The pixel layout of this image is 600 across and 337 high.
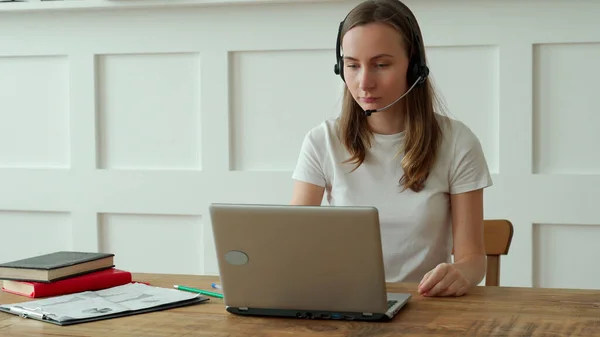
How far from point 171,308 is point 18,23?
1.86 meters

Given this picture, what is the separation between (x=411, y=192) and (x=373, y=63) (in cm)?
30

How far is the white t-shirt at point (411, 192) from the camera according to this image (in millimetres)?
1953

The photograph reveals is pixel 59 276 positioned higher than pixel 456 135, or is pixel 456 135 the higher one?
pixel 456 135

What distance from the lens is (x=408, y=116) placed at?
1985 mm

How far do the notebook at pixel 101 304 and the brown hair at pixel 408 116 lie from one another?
0.55 m

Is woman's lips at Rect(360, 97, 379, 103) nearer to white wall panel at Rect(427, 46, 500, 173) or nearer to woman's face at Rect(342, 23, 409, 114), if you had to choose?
woman's face at Rect(342, 23, 409, 114)

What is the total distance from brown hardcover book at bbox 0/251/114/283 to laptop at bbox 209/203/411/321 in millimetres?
388

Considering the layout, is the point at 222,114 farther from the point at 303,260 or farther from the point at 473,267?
the point at 303,260

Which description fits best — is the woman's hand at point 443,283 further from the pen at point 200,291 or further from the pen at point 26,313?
the pen at point 26,313

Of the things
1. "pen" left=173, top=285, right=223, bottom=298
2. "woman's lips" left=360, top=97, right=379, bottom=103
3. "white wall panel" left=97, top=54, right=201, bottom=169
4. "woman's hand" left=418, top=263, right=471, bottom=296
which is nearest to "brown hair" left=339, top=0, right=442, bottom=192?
"woman's lips" left=360, top=97, right=379, bottom=103

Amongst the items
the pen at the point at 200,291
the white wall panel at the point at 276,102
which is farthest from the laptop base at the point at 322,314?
the white wall panel at the point at 276,102

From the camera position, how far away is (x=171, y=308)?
61.9 inches

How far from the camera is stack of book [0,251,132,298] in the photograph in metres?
1.69

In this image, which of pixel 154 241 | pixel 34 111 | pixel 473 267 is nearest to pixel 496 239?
pixel 473 267
